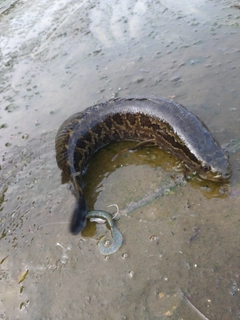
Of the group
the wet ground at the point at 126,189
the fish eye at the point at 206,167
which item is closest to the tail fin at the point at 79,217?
A: the wet ground at the point at 126,189

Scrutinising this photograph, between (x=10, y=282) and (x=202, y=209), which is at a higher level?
(x=10, y=282)

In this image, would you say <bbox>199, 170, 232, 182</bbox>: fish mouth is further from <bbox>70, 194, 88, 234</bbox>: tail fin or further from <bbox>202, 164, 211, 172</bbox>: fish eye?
<bbox>70, 194, 88, 234</bbox>: tail fin

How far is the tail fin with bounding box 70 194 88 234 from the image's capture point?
3.19 metres

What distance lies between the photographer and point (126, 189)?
145 inches

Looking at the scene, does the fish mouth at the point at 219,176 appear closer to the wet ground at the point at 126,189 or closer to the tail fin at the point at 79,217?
the wet ground at the point at 126,189

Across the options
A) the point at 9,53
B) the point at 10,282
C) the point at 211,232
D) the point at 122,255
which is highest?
the point at 9,53

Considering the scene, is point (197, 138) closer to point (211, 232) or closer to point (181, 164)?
point (181, 164)

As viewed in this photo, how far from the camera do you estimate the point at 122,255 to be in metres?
3.04

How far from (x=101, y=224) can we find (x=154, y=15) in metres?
5.80

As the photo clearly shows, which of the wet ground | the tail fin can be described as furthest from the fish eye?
the tail fin

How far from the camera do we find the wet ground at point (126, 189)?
276 cm

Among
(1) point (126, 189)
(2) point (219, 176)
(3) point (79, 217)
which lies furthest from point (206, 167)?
(3) point (79, 217)

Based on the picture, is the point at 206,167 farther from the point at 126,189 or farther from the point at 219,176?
the point at 126,189

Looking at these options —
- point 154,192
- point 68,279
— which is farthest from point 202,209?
point 68,279
